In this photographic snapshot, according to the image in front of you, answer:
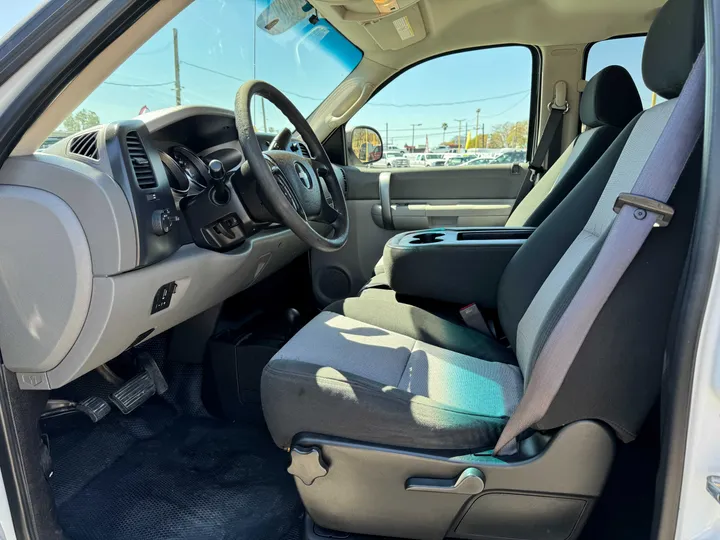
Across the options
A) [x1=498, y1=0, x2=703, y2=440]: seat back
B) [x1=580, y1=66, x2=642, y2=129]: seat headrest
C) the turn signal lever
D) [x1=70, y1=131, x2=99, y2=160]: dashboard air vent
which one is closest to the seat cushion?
[x1=498, y1=0, x2=703, y2=440]: seat back

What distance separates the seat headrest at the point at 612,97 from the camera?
1587 millimetres

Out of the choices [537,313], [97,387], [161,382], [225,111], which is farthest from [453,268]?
[97,387]

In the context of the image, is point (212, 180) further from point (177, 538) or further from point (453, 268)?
point (177, 538)

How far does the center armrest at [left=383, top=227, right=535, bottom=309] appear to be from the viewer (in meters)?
1.59

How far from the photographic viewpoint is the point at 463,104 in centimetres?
266

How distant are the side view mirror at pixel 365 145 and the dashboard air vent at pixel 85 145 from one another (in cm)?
178

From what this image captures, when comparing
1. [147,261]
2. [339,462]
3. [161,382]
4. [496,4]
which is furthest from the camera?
[496,4]

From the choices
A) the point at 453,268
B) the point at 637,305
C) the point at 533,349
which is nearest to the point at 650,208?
the point at 637,305

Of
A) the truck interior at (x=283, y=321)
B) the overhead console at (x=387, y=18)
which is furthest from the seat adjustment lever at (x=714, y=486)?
the overhead console at (x=387, y=18)

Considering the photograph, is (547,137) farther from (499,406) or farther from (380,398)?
(380,398)

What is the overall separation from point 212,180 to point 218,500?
2.78ft

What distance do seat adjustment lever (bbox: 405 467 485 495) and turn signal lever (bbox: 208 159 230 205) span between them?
80 cm

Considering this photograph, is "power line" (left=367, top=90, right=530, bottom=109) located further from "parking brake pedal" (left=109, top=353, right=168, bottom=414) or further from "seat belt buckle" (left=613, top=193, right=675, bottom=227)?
"seat belt buckle" (left=613, top=193, right=675, bottom=227)

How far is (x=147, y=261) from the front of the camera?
112 cm
